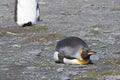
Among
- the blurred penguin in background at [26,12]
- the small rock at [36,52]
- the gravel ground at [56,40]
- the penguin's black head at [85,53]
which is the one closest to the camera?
the gravel ground at [56,40]

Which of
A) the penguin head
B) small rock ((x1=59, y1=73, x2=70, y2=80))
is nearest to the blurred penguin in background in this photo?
the penguin head

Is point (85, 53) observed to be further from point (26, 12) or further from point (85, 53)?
point (26, 12)

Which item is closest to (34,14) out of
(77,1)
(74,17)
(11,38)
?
(11,38)

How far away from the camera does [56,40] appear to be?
9.10 m

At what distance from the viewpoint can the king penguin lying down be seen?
21.3 ft

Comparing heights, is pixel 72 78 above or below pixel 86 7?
above

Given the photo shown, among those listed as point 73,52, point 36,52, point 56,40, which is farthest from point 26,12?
point 73,52

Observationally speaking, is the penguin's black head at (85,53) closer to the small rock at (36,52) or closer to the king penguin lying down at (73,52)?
the king penguin lying down at (73,52)

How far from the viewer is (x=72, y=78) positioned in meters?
6.02

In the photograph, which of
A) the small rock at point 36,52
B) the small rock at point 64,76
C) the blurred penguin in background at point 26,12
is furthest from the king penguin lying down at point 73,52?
the blurred penguin in background at point 26,12

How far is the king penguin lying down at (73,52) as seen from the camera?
650 centimetres

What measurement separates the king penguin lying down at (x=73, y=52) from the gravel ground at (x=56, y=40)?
0.26 feet

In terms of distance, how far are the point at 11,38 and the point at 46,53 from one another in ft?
6.15

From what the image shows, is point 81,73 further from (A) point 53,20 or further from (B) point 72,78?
(A) point 53,20
